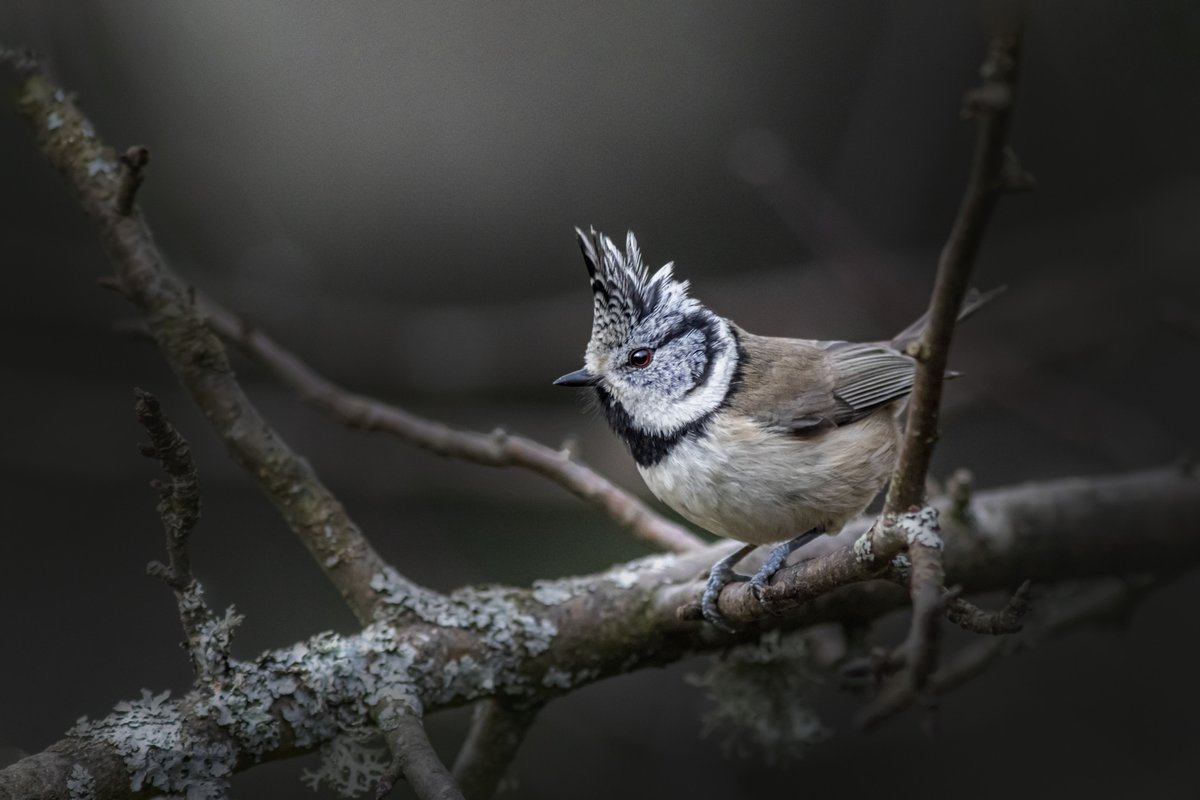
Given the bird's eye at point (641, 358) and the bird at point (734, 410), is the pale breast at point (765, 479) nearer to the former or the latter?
the bird at point (734, 410)

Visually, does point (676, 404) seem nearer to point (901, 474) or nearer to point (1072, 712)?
point (901, 474)

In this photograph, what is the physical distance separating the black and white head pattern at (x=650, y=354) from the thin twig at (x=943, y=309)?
3.95ft

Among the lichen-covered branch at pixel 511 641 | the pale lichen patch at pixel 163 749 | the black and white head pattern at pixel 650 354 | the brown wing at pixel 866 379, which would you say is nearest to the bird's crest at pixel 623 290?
the black and white head pattern at pixel 650 354

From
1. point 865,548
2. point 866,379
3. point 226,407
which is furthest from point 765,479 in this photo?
point 226,407

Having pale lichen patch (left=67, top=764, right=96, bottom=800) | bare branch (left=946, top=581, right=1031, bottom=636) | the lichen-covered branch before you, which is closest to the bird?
the lichen-covered branch

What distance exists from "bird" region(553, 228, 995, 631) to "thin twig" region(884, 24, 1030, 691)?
82 centimetres

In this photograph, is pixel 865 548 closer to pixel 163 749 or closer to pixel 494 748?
pixel 494 748

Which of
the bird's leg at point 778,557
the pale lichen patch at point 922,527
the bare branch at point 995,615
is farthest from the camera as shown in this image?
the bird's leg at point 778,557

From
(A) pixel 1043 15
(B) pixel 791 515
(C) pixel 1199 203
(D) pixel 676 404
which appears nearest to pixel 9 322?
(D) pixel 676 404

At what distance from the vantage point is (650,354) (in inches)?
129

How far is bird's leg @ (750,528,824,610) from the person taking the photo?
2.65 metres

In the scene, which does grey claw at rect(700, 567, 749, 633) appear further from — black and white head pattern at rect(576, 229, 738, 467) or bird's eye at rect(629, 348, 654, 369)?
bird's eye at rect(629, 348, 654, 369)

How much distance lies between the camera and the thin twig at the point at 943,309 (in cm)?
143

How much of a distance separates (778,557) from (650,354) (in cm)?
75
